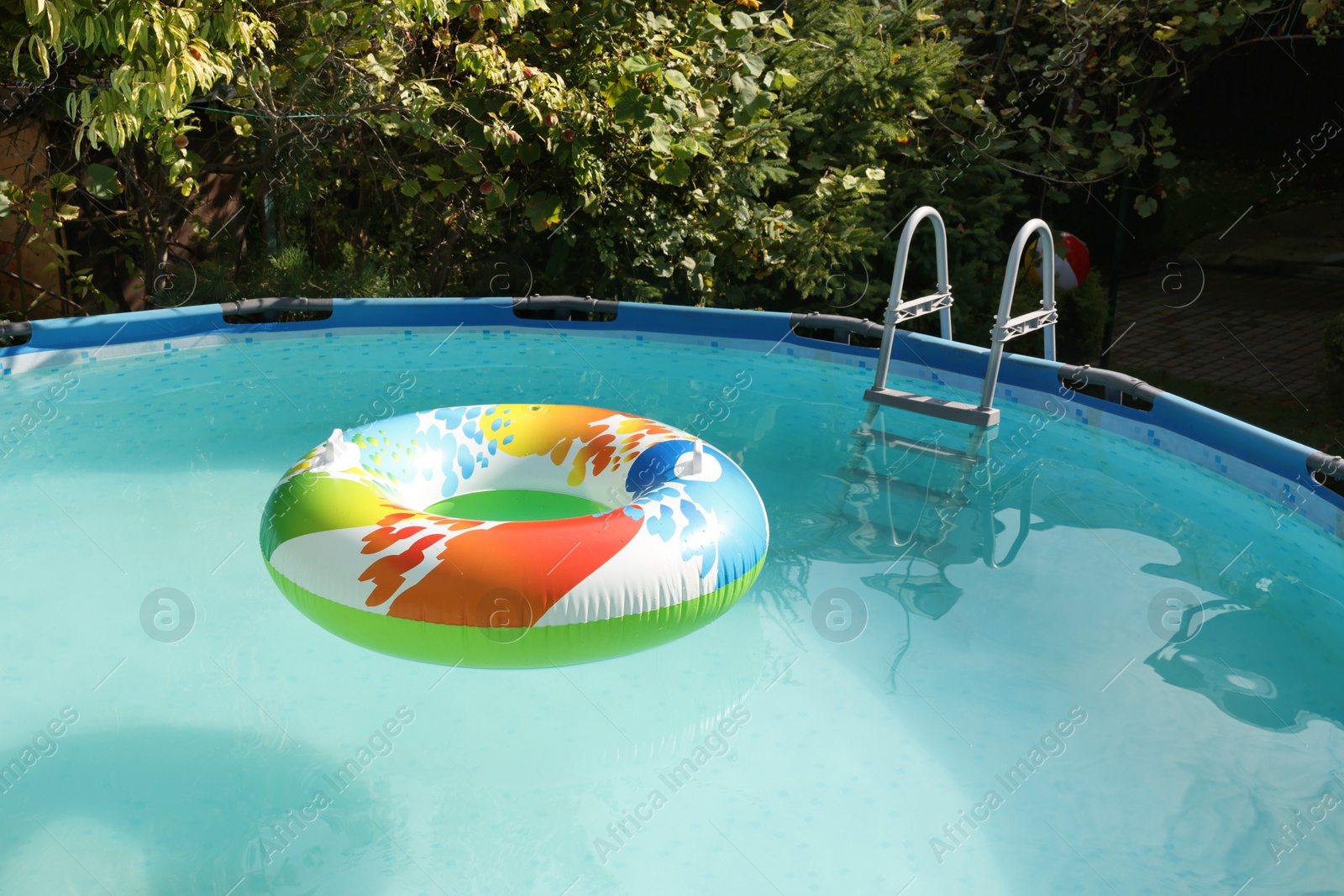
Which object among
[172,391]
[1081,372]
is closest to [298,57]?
[172,391]

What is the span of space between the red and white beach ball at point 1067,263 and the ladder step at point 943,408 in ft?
7.95

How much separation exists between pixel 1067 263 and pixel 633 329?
2888 mm

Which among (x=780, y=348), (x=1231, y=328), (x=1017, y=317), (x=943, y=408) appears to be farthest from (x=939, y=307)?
(x=1231, y=328)

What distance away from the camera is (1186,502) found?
4.77m

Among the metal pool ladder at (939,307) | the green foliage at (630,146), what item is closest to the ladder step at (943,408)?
the metal pool ladder at (939,307)

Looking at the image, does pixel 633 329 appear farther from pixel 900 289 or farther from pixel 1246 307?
pixel 1246 307

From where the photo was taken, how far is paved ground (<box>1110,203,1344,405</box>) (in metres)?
7.16

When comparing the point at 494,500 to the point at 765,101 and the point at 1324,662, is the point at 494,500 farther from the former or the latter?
the point at 765,101

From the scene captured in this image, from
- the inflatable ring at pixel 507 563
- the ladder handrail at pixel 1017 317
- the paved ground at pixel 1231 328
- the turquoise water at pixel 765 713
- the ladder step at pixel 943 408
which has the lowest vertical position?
the turquoise water at pixel 765 713

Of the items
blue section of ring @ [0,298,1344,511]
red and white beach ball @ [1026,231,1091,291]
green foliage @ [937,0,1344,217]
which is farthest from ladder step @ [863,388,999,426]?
green foliage @ [937,0,1344,217]

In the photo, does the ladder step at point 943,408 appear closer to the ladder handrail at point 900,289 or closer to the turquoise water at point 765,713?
the ladder handrail at point 900,289

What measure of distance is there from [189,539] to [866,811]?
2895 mm

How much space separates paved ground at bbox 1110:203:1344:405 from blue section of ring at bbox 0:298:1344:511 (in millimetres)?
1708

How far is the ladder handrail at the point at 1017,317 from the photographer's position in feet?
15.1
